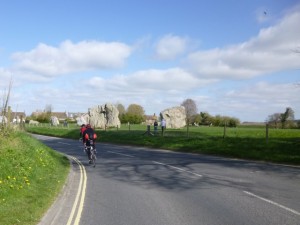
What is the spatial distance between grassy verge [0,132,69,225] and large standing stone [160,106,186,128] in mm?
37719

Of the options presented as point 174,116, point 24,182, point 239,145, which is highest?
point 174,116

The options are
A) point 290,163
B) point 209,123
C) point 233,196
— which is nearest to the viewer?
point 233,196

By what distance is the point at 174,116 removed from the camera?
2168 inches

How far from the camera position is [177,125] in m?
55.2

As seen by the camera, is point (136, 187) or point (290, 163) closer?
point (136, 187)

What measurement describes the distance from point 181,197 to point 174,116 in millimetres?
44810

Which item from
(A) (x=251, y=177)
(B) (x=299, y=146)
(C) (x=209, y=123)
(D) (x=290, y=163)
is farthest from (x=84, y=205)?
(C) (x=209, y=123)

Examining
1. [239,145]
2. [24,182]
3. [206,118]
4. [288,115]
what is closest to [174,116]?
[288,115]

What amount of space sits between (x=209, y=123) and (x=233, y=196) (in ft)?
227

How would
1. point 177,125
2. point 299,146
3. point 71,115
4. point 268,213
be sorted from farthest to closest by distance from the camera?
point 71,115, point 177,125, point 299,146, point 268,213

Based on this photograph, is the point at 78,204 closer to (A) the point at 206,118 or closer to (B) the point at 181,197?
(B) the point at 181,197

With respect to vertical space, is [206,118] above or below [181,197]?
above

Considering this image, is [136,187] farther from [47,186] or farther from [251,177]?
[251,177]

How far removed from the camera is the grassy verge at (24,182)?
8.34 meters
